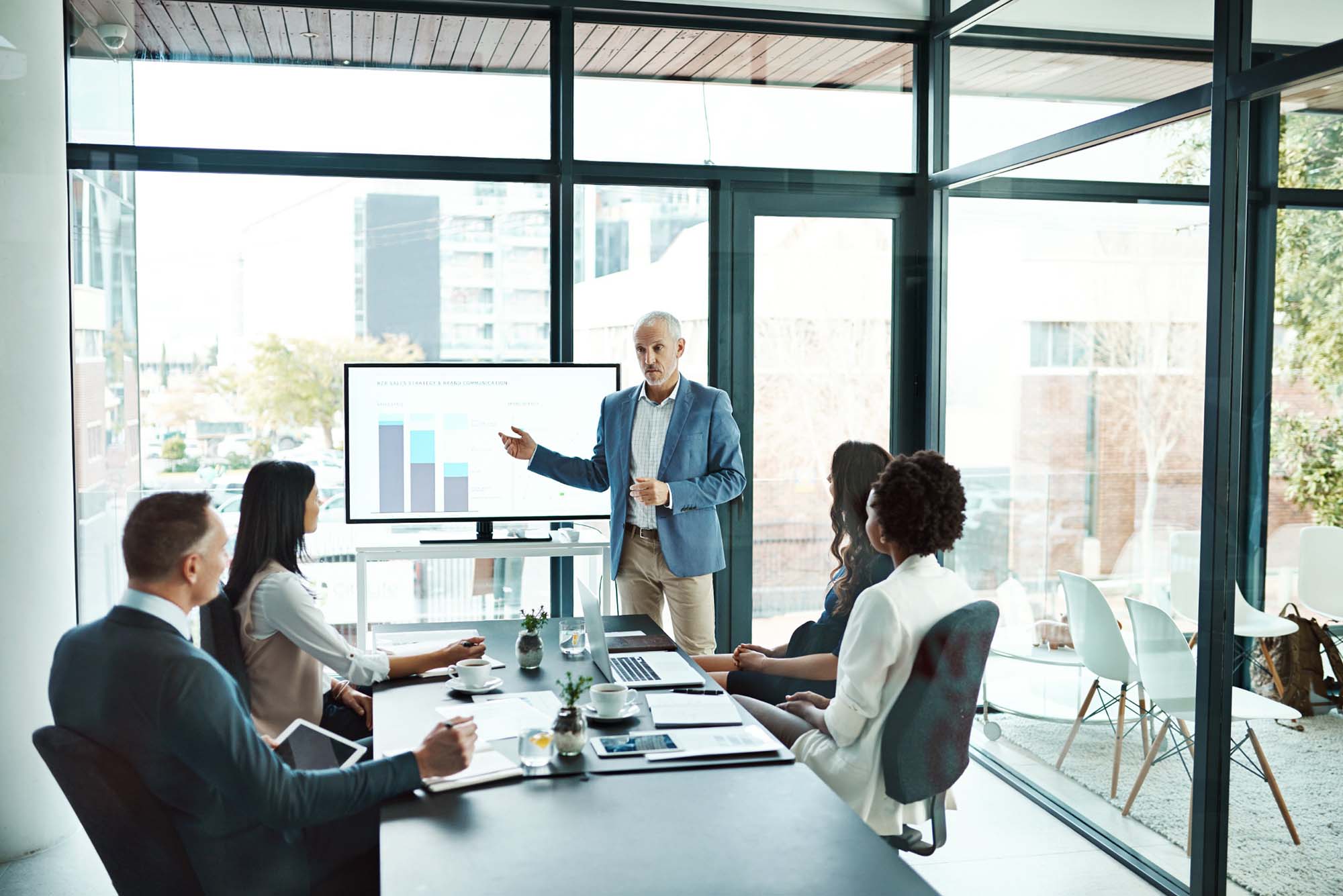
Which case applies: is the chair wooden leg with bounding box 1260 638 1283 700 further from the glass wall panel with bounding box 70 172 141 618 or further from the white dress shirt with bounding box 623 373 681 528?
the glass wall panel with bounding box 70 172 141 618

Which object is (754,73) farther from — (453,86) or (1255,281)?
(1255,281)

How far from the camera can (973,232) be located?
479cm

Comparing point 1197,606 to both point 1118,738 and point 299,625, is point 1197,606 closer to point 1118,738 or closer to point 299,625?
point 1118,738

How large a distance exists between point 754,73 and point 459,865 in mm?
4146

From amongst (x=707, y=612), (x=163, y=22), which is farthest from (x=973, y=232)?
(x=163, y=22)

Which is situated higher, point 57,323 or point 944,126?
point 944,126

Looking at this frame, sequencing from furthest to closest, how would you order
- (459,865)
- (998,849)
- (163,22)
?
(163,22) < (998,849) < (459,865)

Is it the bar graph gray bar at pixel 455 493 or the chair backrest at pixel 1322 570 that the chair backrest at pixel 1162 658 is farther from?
the bar graph gray bar at pixel 455 493

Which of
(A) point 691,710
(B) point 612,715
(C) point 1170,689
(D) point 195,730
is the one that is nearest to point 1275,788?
(C) point 1170,689

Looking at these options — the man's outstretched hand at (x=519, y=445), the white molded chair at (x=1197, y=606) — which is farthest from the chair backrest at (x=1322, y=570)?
the man's outstretched hand at (x=519, y=445)

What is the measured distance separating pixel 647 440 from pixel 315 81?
206 cm

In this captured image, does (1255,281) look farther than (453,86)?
No

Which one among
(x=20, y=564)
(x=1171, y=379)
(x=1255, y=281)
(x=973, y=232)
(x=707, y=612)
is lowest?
(x=707, y=612)

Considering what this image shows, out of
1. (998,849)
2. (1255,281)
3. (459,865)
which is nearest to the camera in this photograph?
(459,865)
